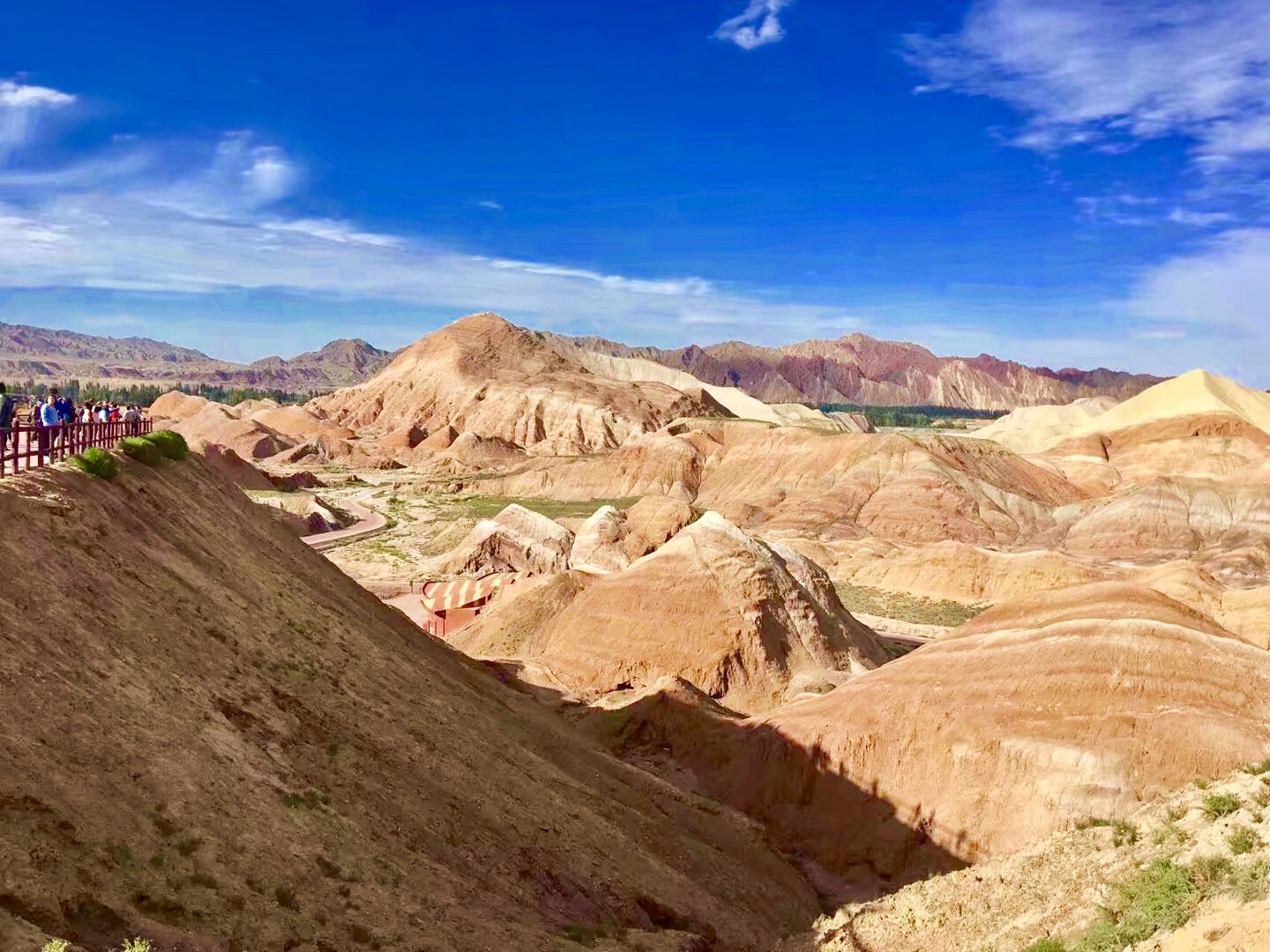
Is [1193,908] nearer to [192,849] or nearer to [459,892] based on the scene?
[459,892]

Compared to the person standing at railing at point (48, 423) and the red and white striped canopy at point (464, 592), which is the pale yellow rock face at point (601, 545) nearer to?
the red and white striped canopy at point (464, 592)

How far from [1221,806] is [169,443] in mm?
24195

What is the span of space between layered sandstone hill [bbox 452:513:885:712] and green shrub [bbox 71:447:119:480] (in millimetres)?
18764

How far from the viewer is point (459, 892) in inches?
503

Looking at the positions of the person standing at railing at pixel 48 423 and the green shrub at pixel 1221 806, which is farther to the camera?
the person standing at railing at pixel 48 423

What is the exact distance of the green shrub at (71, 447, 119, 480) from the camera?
58.2 ft

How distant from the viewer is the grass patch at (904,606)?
185 feet

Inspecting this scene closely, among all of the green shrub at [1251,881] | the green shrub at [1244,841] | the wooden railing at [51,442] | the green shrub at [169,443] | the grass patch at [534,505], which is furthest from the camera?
the grass patch at [534,505]

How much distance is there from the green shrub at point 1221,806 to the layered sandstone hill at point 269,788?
8125mm

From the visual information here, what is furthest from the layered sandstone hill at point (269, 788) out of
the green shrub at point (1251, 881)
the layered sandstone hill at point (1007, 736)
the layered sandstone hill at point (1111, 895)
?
the green shrub at point (1251, 881)

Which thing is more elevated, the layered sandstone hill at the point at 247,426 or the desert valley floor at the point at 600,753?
the layered sandstone hill at the point at 247,426

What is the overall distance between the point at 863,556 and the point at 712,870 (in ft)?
174

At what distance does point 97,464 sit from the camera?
18203 millimetres

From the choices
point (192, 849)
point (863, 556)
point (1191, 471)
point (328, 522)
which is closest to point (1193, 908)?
point (192, 849)
